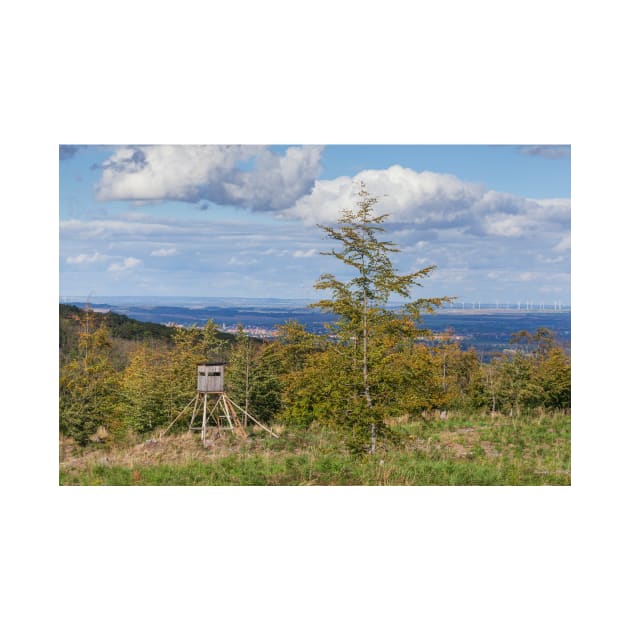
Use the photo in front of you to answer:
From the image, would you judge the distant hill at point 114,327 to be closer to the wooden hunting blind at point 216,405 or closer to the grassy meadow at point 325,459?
the wooden hunting blind at point 216,405

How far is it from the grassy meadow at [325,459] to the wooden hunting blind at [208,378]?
0.77 m

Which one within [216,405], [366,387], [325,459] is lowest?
[325,459]

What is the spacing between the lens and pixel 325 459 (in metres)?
10.4

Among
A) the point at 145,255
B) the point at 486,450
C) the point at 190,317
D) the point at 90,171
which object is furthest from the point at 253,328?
the point at 486,450

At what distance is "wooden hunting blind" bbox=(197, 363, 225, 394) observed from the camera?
36.3ft

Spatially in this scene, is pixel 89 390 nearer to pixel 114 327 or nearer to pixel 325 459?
pixel 114 327

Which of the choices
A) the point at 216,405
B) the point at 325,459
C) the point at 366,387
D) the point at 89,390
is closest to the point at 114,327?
the point at 89,390

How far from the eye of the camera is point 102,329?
11164 mm

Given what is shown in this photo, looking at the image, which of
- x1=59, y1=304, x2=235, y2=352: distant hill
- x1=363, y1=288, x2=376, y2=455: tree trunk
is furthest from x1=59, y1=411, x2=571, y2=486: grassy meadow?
x1=59, y1=304, x2=235, y2=352: distant hill

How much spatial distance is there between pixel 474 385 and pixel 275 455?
12.5 feet

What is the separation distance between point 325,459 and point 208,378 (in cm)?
231

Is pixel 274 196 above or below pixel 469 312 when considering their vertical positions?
above

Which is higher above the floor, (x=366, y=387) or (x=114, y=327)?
(x=114, y=327)

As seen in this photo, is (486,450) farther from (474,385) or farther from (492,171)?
(492,171)
